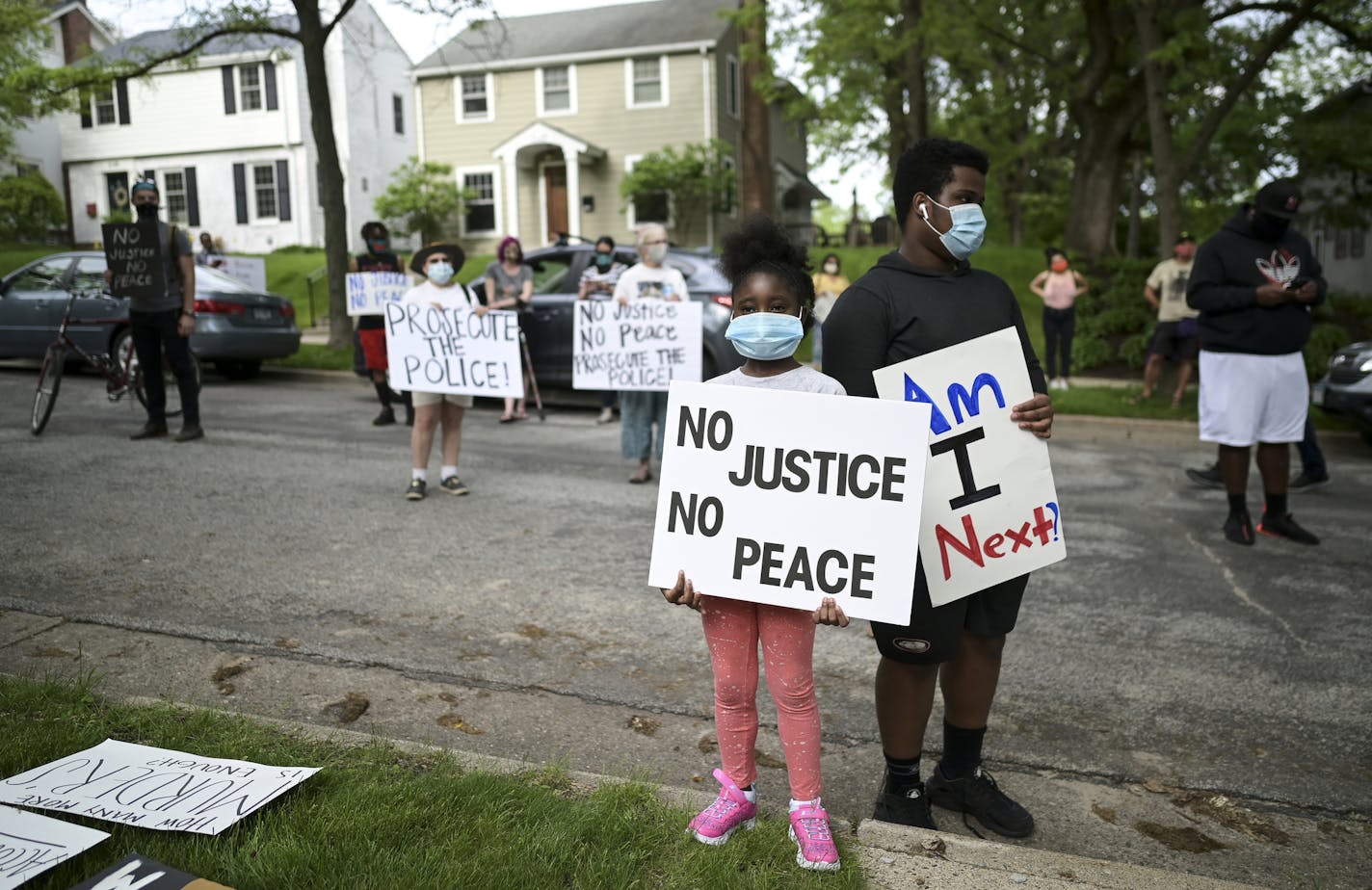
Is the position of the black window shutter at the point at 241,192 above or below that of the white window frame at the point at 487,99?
below

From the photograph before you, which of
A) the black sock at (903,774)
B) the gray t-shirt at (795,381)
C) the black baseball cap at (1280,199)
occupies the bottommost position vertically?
the black sock at (903,774)

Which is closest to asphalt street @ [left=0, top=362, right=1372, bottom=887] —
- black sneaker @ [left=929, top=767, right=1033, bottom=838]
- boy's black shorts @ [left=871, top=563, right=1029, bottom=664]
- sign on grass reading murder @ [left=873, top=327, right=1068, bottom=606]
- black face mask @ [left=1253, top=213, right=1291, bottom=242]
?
black sneaker @ [left=929, top=767, right=1033, bottom=838]

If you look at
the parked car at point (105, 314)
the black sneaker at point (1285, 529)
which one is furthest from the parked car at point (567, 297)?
the black sneaker at point (1285, 529)

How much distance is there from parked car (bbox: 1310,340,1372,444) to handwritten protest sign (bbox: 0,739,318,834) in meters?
9.88

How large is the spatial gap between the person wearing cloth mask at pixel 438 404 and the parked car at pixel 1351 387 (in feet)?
25.8

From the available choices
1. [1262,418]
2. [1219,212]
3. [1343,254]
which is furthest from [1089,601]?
[1343,254]

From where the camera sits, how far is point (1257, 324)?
6113 millimetres

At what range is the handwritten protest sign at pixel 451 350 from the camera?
7.47 meters

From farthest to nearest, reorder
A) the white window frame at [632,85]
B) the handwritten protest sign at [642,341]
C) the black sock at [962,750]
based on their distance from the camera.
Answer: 1. the white window frame at [632,85]
2. the handwritten protest sign at [642,341]
3. the black sock at [962,750]

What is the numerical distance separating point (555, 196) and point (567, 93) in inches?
114

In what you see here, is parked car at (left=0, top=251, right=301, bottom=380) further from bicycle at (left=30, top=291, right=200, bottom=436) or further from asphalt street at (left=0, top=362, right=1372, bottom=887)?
asphalt street at (left=0, top=362, right=1372, bottom=887)

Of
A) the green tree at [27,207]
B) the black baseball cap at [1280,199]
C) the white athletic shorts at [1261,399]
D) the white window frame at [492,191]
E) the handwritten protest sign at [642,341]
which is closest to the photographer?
the black baseball cap at [1280,199]

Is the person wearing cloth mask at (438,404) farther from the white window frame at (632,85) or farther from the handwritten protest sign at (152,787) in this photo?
the white window frame at (632,85)

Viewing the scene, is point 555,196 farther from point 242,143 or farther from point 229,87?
point 229,87
